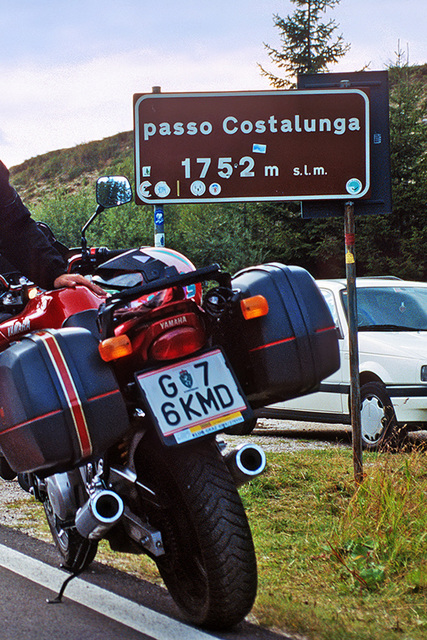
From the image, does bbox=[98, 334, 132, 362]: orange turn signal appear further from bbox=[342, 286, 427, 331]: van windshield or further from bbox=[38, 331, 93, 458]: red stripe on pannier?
bbox=[342, 286, 427, 331]: van windshield

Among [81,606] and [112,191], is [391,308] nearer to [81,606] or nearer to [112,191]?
[112,191]

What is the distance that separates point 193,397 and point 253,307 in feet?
Result: 1.40

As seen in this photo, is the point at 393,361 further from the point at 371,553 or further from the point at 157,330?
the point at 157,330

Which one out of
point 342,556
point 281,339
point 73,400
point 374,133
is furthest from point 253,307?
point 374,133

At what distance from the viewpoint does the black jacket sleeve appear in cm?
407

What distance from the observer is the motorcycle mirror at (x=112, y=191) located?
4.75 m

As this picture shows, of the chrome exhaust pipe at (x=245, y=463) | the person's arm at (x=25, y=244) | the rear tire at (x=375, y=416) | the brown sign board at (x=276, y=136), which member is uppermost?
the brown sign board at (x=276, y=136)

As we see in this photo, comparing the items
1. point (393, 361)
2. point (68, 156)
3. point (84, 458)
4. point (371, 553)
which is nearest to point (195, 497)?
point (84, 458)

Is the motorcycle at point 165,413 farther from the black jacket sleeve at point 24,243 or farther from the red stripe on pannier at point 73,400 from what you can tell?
the black jacket sleeve at point 24,243

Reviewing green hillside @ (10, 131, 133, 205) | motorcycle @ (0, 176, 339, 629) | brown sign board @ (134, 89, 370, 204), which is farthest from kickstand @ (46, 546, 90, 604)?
green hillside @ (10, 131, 133, 205)

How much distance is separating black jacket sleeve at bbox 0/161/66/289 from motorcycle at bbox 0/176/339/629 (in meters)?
0.51

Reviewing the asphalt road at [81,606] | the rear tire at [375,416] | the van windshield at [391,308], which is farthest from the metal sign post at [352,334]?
the van windshield at [391,308]

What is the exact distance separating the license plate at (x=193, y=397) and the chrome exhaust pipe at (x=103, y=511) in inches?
12.2

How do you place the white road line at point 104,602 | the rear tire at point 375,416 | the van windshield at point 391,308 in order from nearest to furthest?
1. the white road line at point 104,602
2. the rear tire at point 375,416
3. the van windshield at point 391,308
